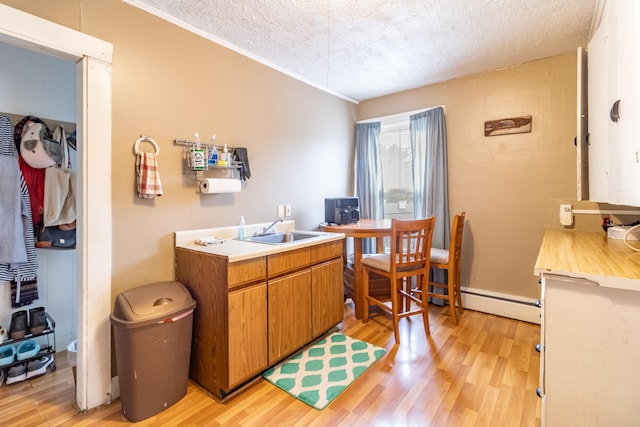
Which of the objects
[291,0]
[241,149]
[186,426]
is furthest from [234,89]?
[186,426]

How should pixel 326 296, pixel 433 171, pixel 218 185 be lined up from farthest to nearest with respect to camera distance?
pixel 433 171 → pixel 326 296 → pixel 218 185

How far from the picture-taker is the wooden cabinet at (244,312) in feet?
5.43

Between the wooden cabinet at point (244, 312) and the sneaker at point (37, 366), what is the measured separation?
1.00 m

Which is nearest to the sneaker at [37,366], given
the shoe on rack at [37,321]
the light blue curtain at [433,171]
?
the shoe on rack at [37,321]

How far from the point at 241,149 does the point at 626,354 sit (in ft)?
7.68

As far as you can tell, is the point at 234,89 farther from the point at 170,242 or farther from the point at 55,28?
the point at 170,242

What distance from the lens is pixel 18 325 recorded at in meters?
1.92

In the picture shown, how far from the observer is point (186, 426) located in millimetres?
1486

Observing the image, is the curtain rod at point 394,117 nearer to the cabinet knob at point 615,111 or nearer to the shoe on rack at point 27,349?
the cabinet knob at point 615,111

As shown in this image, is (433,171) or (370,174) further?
(370,174)

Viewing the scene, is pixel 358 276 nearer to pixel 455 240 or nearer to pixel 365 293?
pixel 365 293

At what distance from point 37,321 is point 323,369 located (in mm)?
1964

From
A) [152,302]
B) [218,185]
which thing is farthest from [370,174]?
[152,302]

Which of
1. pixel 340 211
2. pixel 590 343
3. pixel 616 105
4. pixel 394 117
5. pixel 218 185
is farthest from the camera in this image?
Answer: pixel 394 117
